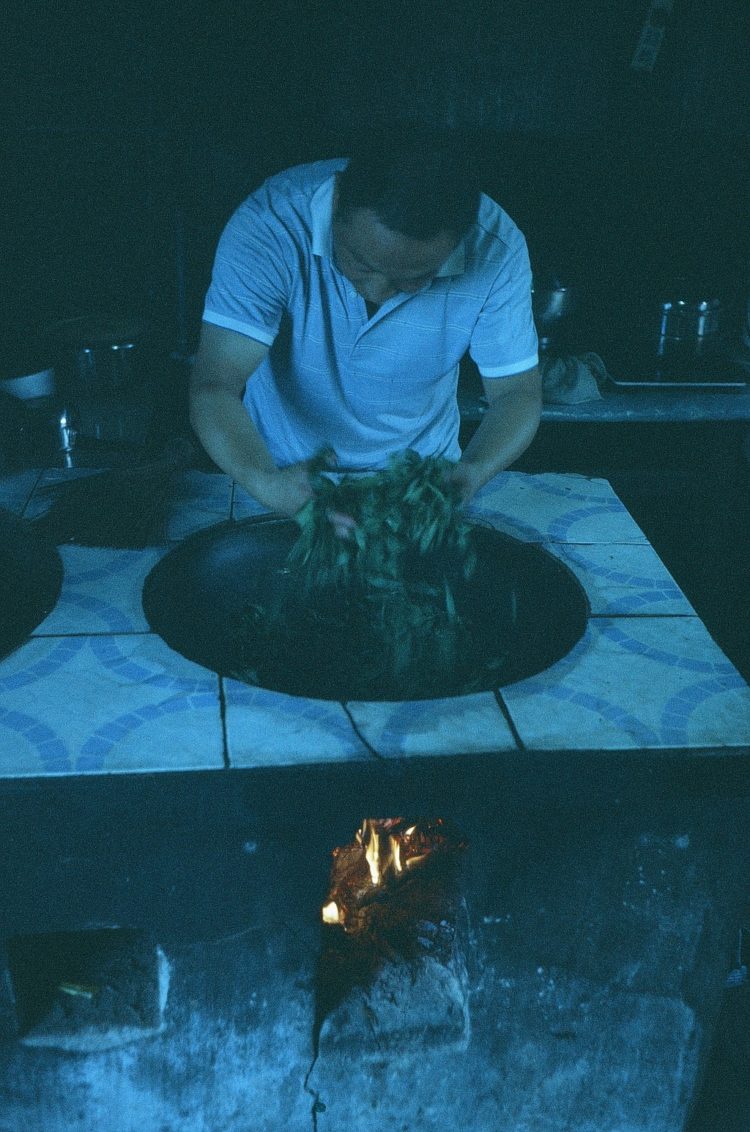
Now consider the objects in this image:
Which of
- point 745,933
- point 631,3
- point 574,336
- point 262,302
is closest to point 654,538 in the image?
point 574,336

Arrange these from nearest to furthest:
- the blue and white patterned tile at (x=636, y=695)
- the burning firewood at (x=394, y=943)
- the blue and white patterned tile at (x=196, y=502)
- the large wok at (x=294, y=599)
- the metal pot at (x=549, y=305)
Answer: the blue and white patterned tile at (x=636, y=695), the large wok at (x=294, y=599), the burning firewood at (x=394, y=943), the blue and white patterned tile at (x=196, y=502), the metal pot at (x=549, y=305)

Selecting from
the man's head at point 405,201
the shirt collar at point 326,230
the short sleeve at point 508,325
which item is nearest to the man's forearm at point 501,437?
the short sleeve at point 508,325

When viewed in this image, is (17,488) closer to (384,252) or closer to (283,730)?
(384,252)

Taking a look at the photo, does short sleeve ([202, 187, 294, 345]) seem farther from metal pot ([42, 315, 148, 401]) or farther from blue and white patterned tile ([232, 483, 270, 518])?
metal pot ([42, 315, 148, 401])

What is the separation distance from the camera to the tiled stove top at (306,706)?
178cm

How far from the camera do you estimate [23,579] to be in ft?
7.81

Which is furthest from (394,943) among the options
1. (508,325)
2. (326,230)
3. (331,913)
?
(326,230)

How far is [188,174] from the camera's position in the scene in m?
4.76

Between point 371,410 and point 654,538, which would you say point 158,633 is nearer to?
point 371,410

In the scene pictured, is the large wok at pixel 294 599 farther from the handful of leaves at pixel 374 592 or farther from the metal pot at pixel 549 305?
the metal pot at pixel 549 305

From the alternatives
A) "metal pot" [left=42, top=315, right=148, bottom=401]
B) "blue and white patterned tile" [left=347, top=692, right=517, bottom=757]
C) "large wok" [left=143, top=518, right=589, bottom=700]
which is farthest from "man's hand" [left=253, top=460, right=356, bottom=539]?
"metal pot" [left=42, top=315, right=148, bottom=401]

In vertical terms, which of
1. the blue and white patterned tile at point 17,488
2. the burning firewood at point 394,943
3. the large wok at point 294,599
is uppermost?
the blue and white patterned tile at point 17,488

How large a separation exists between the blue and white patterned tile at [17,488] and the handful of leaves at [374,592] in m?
0.90

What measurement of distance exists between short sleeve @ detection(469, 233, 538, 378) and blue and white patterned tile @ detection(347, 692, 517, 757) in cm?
157
